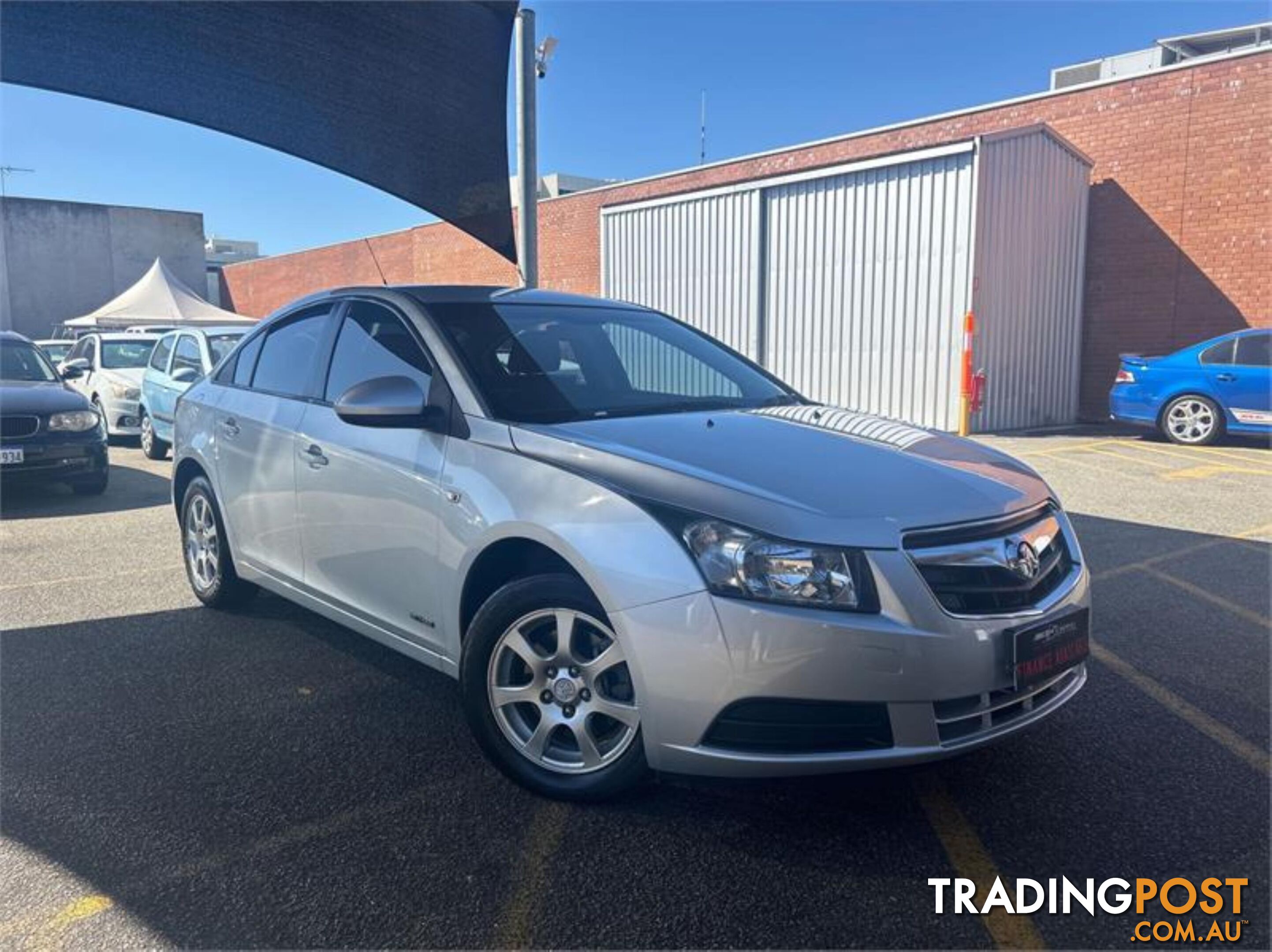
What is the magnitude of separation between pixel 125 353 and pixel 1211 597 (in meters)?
13.5

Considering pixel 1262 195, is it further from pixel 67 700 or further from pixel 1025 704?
pixel 67 700

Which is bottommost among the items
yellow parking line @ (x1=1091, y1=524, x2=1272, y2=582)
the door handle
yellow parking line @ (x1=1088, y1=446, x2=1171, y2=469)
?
yellow parking line @ (x1=1091, y1=524, x2=1272, y2=582)

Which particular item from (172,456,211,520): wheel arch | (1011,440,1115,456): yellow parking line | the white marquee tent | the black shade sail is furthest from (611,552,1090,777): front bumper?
the white marquee tent

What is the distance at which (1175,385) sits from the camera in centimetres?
1133

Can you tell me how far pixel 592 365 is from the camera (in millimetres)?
3768

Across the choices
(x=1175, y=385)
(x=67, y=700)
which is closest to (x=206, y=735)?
(x=67, y=700)

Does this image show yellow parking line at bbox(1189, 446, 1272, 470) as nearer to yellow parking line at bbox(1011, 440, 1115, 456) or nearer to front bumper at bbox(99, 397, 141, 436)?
yellow parking line at bbox(1011, 440, 1115, 456)

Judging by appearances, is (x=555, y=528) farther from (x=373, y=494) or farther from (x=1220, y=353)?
(x=1220, y=353)

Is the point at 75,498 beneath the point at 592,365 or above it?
beneath

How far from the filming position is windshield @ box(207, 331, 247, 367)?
1016 centimetres

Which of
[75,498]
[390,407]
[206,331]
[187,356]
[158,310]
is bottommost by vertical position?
[75,498]

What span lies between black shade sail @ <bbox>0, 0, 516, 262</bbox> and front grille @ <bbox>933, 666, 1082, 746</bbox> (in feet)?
20.2

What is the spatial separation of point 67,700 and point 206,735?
2.68 ft

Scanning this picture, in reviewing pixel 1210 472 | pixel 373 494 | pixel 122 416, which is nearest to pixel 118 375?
pixel 122 416
